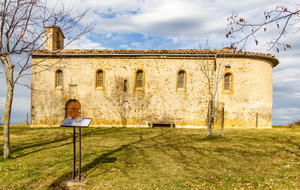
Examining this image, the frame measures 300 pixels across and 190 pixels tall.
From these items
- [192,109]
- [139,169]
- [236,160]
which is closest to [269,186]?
[236,160]

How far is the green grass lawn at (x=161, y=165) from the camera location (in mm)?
5020

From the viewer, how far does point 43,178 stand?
5.39 meters

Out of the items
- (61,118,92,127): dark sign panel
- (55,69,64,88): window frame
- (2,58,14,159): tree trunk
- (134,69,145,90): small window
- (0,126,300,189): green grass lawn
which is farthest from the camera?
(55,69,64,88): window frame

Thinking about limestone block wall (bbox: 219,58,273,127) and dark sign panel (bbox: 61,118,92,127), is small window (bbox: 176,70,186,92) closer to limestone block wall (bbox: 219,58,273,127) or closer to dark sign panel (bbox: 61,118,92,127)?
limestone block wall (bbox: 219,58,273,127)

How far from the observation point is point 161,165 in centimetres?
623

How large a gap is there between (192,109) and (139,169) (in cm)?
1020

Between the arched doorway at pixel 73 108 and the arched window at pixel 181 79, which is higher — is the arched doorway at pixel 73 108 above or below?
below

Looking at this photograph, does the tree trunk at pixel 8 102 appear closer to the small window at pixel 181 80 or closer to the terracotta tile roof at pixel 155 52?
the terracotta tile roof at pixel 155 52

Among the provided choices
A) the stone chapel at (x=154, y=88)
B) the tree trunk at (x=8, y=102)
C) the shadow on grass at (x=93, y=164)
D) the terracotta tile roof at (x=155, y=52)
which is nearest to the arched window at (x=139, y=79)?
the stone chapel at (x=154, y=88)

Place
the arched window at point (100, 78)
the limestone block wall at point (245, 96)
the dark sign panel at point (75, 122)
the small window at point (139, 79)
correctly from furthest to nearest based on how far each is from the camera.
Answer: the arched window at point (100, 78)
the small window at point (139, 79)
the limestone block wall at point (245, 96)
the dark sign panel at point (75, 122)

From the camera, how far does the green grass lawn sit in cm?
502

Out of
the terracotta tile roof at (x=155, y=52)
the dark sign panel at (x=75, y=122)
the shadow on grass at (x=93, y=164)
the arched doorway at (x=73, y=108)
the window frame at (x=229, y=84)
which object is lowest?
the shadow on grass at (x=93, y=164)

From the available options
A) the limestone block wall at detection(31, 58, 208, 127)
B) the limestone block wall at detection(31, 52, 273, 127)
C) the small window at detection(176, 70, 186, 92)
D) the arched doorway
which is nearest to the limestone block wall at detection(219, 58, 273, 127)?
the limestone block wall at detection(31, 52, 273, 127)

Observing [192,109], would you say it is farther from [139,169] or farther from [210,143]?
[139,169]
